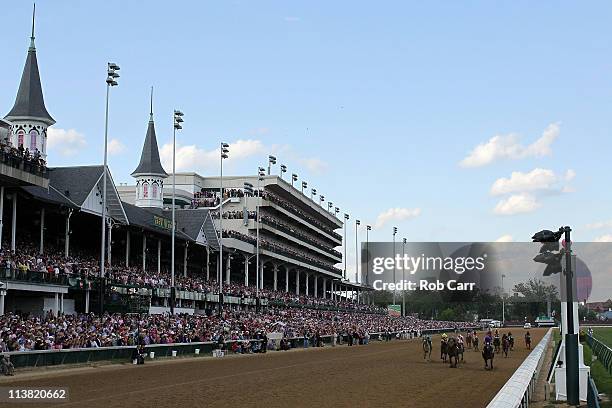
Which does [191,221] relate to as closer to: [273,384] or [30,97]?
[30,97]

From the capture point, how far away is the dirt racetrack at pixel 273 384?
59.0ft

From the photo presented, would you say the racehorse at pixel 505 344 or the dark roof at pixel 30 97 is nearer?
the racehorse at pixel 505 344

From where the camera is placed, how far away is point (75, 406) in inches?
651

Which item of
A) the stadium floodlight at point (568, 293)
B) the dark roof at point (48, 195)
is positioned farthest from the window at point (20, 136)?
the stadium floodlight at point (568, 293)

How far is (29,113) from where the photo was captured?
170ft

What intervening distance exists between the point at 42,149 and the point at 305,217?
2308 inches

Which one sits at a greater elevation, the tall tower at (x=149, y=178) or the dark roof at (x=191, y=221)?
the tall tower at (x=149, y=178)

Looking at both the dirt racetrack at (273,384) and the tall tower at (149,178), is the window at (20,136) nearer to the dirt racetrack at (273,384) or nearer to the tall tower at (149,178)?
the dirt racetrack at (273,384)

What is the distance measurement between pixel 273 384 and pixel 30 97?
36.0 m

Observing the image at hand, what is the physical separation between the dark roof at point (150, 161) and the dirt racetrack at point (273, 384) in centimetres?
5579

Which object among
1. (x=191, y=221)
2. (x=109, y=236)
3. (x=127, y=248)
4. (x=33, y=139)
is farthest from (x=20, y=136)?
(x=191, y=221)

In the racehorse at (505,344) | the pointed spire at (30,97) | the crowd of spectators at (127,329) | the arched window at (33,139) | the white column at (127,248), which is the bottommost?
the racehorse at (505,344)

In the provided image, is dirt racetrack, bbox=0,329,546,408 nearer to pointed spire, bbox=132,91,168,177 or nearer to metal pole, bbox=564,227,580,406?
metal pole, bbox=564,227,580,406

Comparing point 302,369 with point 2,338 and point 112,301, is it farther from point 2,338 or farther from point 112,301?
point 112,301
